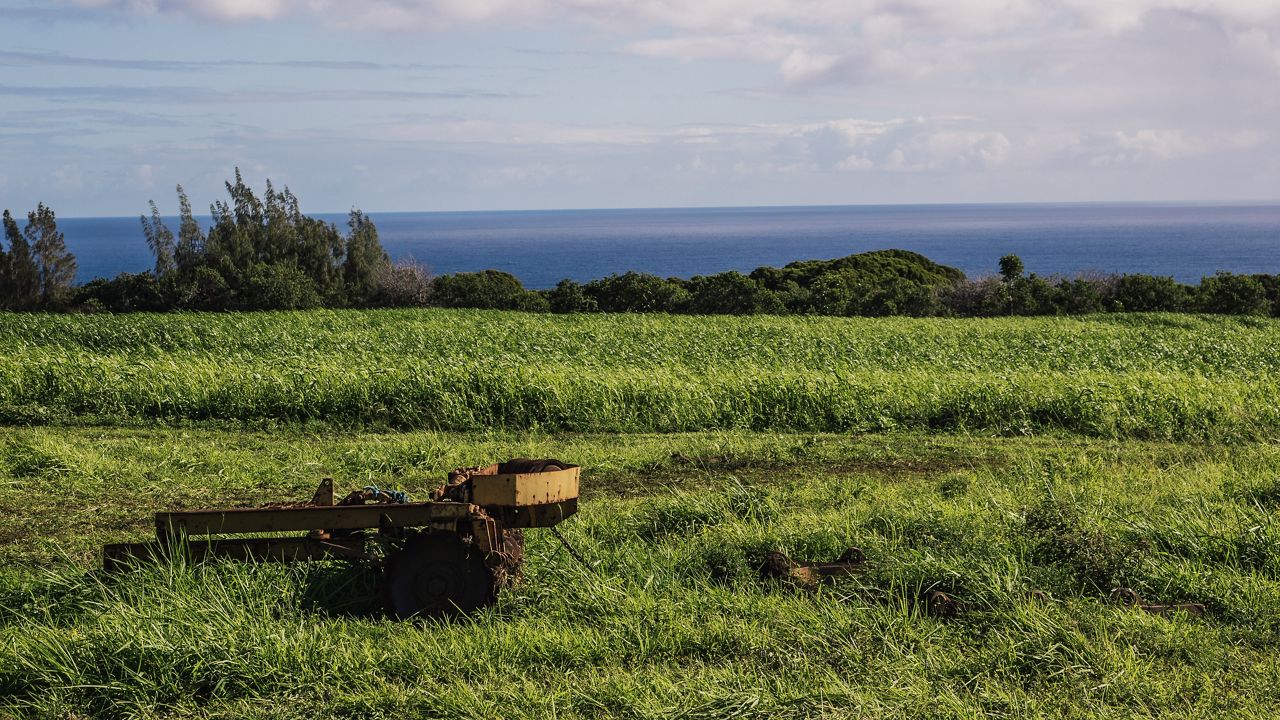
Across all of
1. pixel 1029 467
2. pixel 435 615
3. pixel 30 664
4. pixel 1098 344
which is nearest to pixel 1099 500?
pixel 1029 467

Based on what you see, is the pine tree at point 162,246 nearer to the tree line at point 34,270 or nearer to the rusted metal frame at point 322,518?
the tree line at point 34,270

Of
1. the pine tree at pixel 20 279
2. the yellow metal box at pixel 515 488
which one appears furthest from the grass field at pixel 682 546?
the pine tree at pixel 20 279

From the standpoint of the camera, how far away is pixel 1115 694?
5023 millimetres

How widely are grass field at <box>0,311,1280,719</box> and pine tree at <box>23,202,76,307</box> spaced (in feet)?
98.2

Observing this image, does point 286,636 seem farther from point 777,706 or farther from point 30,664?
point 777,706

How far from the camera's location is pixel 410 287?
41438 millimetres

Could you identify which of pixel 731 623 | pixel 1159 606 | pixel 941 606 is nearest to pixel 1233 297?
pixel 1159 606

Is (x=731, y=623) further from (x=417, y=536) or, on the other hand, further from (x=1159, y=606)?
(x=1159, y=606)

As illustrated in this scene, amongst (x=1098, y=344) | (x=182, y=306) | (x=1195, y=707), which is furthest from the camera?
(x=182, y=306)

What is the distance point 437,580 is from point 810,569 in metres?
2.40

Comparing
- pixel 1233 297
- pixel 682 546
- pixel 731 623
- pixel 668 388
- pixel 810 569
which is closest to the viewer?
pixel 731 623

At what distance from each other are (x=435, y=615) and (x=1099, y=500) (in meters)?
5.18

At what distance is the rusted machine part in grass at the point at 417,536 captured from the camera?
593 cm

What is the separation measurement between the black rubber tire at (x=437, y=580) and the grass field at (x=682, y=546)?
0.51 ft
